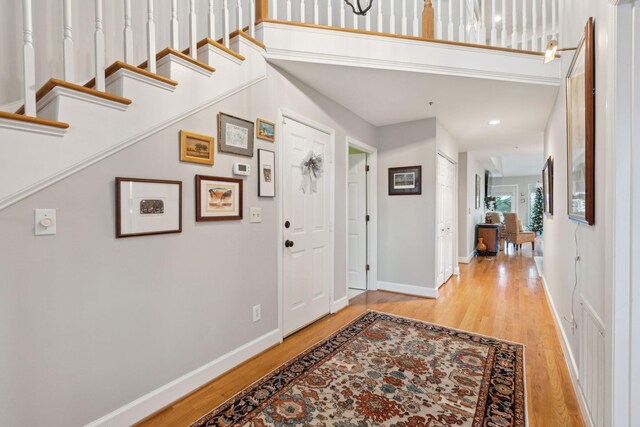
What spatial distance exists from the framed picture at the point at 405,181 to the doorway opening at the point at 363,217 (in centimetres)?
27

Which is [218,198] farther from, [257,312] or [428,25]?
[428,25]

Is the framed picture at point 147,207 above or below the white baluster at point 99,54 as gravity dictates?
below

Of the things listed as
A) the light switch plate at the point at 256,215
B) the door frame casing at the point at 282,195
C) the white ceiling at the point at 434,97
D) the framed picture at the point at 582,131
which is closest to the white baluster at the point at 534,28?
the white ceiling at the point at 434,97

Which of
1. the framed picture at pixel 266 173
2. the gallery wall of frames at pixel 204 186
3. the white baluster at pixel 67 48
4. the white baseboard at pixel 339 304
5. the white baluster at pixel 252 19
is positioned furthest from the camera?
the white baseboard at pixel 339 304

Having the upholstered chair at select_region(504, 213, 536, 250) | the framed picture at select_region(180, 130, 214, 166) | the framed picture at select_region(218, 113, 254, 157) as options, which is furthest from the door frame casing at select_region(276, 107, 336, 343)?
the upholstered chair at select_region(504, 213, 536, 250)

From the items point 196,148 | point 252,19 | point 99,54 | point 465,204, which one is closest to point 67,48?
point 99,54

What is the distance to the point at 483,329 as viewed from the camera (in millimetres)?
2904

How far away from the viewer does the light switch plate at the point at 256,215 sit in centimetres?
235

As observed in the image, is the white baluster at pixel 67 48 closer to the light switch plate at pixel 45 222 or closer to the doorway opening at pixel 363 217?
the light switch plate at pixel 45 222

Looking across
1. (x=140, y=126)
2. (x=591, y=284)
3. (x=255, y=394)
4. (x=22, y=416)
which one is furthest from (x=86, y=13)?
(x=591, y=284)

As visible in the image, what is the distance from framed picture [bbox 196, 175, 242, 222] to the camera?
197 centimetres

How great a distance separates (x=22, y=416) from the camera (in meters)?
1.29

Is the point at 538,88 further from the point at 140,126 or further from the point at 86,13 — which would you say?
the point at 86,13

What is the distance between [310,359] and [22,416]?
5.29 feet
